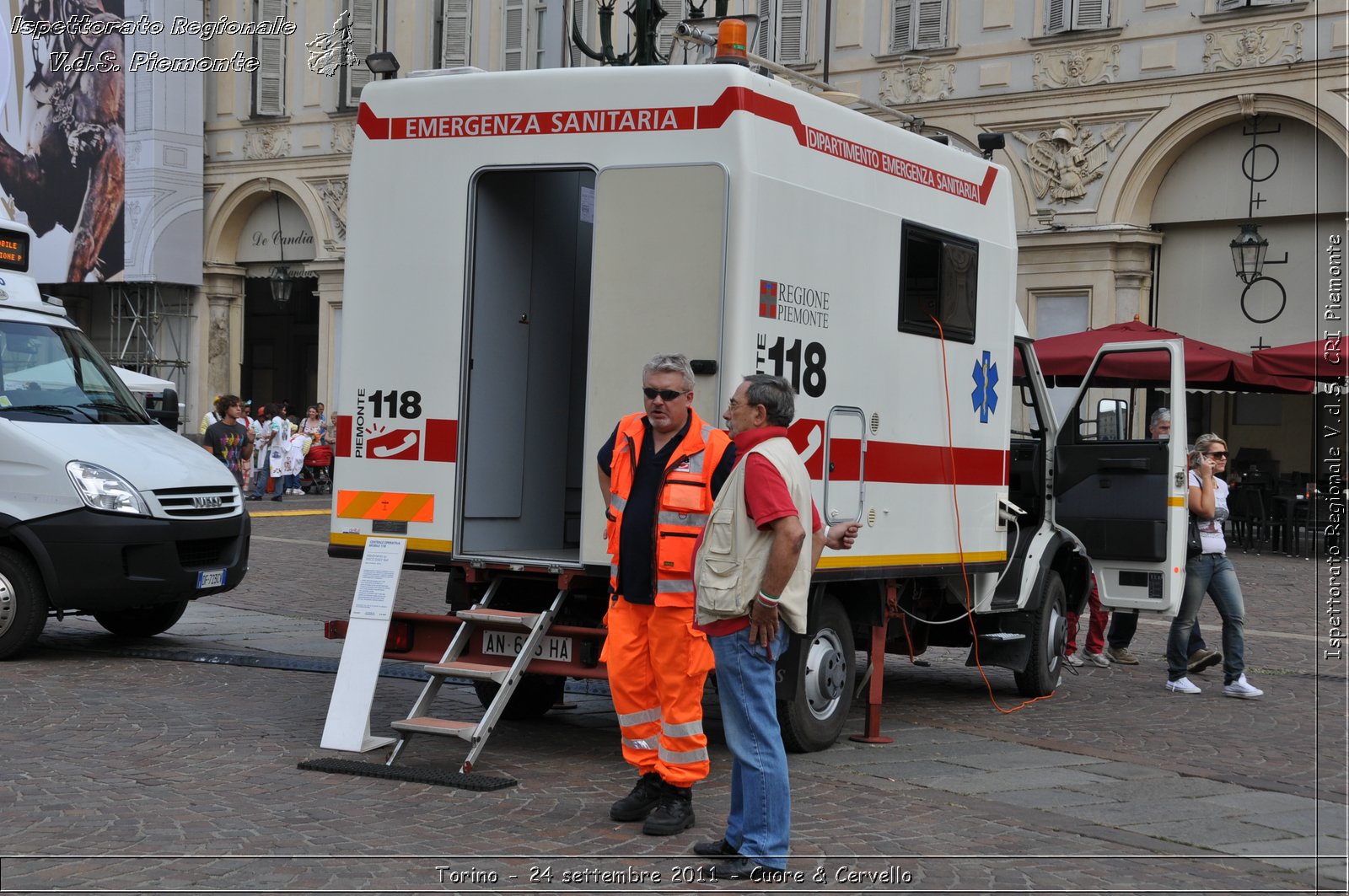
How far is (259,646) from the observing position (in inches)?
456

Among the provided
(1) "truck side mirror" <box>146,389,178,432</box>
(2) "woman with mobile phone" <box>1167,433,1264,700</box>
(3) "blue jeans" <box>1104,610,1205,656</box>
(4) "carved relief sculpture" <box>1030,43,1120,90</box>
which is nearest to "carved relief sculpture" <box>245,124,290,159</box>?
(4) "carved relief sculpture" <box>1030,43,1120,90</box>

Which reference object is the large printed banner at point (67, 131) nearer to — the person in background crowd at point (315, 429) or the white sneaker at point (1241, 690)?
the person in background crowd at point (315, 429)

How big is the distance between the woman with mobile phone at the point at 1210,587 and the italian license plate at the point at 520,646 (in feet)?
16.4

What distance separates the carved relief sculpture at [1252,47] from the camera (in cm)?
2272

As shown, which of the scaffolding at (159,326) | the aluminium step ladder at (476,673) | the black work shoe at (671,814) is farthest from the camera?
the scaffolding at (159,326)

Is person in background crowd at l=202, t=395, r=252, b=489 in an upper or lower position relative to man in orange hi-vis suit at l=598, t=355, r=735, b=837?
upper

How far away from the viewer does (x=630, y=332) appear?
754cm

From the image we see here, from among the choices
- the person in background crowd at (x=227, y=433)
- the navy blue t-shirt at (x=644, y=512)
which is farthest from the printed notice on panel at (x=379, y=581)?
the person in background crowd at (x=227, y=433)

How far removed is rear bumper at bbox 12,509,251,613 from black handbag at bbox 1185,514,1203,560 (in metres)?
6.54

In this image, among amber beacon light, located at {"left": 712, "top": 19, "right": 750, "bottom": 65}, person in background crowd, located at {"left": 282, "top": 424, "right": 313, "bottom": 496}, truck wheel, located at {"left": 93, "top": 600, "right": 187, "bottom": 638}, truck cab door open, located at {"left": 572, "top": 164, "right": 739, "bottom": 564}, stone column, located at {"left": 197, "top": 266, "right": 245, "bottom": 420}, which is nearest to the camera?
truck cab door open, located at {"left": 572, "top": 164, "right": 739, "bottom": 564}

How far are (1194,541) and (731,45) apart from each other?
501 cm

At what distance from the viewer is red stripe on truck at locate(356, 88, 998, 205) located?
747 cm

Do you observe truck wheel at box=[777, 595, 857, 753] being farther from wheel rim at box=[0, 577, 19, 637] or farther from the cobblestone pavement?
wheel rim at box=[0, 577, 19, 637]

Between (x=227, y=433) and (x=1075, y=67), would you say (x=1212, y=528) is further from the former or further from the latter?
(x=227, y=433)
